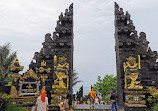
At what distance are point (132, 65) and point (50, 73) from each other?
7431mm

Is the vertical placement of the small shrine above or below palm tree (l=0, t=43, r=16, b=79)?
below

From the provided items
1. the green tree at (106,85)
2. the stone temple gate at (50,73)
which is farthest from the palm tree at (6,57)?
the green tree at (106,85)

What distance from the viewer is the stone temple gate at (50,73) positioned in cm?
915

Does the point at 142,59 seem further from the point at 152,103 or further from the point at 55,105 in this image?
the point at 55,105

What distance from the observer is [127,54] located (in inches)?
458

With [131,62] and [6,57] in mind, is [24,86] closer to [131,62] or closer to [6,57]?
[131,62]

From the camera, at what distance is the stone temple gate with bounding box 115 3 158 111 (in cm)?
1009

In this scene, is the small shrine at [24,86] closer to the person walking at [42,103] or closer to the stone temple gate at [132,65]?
the person walking at [42,103]

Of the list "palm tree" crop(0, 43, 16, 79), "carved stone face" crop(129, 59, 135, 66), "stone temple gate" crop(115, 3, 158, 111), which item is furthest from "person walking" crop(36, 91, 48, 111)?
"palm tree" crop(0, 43, 16, 79)

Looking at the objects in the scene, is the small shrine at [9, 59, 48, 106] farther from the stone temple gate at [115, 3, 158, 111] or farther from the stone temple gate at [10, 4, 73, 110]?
the stone temple gate at [115, 3, 158, 111]

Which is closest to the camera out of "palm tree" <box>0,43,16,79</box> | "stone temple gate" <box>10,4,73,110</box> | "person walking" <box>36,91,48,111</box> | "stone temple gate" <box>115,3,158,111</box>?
"person walking" <box>36,91,48,111</box>

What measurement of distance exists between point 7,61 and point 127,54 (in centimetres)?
1929

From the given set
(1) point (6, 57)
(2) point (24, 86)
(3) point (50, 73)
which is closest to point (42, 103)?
(2) point (24, 86)

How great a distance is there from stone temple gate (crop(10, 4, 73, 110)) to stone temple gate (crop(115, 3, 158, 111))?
4.72 metres
